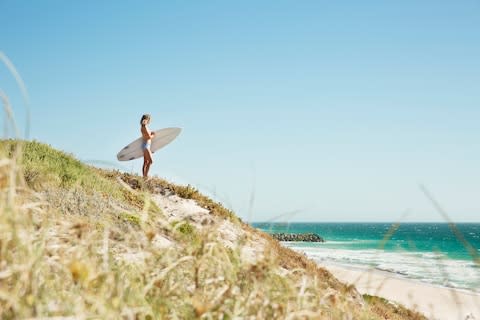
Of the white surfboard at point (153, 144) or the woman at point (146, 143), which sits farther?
the white surfboard at point (153, 144)

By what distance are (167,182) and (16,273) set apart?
17.4m

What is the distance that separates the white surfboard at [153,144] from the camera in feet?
66.6

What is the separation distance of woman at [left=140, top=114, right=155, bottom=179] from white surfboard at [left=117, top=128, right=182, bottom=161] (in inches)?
26.4

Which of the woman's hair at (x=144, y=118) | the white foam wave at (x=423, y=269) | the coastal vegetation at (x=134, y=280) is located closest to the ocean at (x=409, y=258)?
the white foam wave at (x=423, y=269)

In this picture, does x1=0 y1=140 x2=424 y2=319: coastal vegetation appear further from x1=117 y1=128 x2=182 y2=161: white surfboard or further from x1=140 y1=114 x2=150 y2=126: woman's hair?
x1=117 y1=128 x2=182 y2=161: white surfboard

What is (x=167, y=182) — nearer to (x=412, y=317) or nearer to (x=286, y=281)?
(x=412, y=317)

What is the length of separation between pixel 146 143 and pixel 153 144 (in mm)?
1625

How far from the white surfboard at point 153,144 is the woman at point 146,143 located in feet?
2.20

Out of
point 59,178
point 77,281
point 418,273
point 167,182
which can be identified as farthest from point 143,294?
point 418,273

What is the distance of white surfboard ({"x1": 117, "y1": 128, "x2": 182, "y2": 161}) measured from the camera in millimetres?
20312

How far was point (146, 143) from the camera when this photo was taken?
19359 mm

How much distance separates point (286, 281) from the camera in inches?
140

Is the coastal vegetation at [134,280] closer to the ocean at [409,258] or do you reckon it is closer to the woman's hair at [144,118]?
the ocean at [409,258]

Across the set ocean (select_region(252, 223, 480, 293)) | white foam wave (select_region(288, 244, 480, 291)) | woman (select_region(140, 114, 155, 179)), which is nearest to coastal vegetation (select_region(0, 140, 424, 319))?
ocean (select_region(252, 223, 480, 293))
